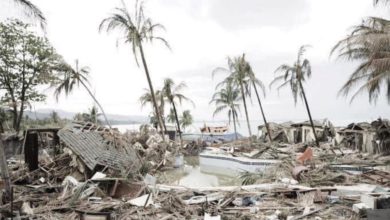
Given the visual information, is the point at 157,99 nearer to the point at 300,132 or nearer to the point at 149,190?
the point at 300,132

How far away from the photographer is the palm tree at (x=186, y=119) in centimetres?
4459

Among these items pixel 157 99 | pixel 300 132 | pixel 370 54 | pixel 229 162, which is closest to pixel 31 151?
pixel 229 162

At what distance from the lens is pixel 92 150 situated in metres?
12.6

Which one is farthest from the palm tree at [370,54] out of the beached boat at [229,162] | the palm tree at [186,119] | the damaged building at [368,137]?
the palm tree at [186,119]

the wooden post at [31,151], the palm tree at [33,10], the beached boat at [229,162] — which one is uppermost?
the palm tree at [33,10]

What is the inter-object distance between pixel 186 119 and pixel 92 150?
32487 mm

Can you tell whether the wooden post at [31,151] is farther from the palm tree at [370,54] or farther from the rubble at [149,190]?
the palm tree at [370,54]

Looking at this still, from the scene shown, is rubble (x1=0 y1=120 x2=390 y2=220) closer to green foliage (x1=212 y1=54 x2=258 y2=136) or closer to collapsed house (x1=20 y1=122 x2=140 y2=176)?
collapsed house (x1=20 y1=122 x2=140 y2=176)

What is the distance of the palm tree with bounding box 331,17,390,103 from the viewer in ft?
37.4

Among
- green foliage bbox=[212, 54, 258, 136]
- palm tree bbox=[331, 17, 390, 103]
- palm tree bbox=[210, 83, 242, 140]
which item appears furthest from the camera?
palm tree bbox=[210, 83, 242, 140]

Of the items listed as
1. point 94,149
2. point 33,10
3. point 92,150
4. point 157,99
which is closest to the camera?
point 33,10

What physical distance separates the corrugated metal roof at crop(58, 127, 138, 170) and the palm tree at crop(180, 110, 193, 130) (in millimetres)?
30650

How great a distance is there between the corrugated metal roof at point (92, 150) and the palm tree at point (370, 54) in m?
9.08

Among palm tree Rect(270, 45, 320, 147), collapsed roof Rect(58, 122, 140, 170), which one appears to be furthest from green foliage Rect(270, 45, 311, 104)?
collapsed roof Rect(58, 122, 140, 170)
